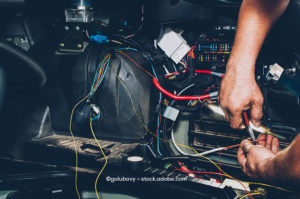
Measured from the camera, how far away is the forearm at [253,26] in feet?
3.18

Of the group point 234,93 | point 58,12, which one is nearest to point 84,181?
point 234,93

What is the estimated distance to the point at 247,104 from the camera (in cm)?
95

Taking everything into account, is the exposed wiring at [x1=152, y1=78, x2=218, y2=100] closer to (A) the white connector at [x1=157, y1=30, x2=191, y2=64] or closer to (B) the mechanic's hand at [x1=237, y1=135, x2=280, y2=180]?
(A) the white connector at [x1=157, y1=30, x2=191, y2=64]

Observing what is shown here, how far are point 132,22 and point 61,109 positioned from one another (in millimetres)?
886

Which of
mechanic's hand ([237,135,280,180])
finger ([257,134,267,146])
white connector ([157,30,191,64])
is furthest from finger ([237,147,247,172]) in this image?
white connector ([157,30,191,64])

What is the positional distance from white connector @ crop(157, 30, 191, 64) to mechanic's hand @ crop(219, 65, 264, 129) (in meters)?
0.70

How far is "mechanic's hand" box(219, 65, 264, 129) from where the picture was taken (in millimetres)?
937

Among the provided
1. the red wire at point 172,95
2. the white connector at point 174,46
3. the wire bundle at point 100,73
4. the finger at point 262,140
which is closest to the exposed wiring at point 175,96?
the red wire at point 172,95

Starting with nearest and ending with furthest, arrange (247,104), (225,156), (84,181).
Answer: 1. (247,104)
2. (84,181)
3. (225,156)

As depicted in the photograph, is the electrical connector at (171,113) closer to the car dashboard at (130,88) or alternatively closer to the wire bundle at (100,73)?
the car dashboard at (130,88)

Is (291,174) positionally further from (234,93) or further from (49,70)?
(49,70)

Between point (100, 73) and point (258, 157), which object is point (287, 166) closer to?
point (258, 157)

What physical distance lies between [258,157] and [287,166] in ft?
0.55

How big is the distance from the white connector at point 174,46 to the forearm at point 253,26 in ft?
2.19
